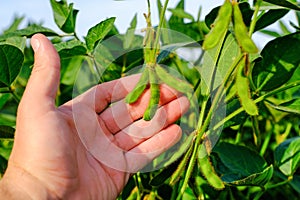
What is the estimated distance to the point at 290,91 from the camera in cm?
171

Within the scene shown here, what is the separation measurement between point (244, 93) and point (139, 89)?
0.25 meters

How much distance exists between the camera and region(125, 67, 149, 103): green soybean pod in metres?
1.13

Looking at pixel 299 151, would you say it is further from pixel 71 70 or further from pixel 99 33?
pixel 71 70

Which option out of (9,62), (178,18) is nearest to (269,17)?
(178,18)

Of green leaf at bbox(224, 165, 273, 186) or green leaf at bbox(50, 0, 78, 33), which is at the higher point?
green leaf at bbox(50, 0, 78, 33)

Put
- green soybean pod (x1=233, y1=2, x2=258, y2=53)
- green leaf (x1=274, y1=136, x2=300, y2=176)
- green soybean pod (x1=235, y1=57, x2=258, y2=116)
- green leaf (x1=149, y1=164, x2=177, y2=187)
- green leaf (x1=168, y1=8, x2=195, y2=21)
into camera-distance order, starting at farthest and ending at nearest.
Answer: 1. green leaf (x1=168, y1=8, x2=195, y2=21)
2. green leaf (x1=274, y1=136, x2=300, y2=176)
3. green leaf (x1=149, y1=164, x2=177, y2=187)
4. green soybean pod (x1=235, y1=57, x2=258, y2=116)
5. green soybean pod (x1=233, y1=2, x2=258, y2=53)

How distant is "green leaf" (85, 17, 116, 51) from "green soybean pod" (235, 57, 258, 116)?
0.30 meters

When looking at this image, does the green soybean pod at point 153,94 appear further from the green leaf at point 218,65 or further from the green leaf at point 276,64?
the green leaf at point 276,64

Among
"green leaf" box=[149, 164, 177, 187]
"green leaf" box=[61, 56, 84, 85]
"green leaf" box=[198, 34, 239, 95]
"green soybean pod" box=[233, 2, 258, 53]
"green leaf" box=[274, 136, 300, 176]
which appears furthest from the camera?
"green leaf" box=[61, 56, 84, 85]

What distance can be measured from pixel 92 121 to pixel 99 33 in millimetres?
202

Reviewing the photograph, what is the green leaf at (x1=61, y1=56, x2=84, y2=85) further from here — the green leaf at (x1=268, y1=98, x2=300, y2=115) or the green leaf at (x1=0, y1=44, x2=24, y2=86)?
the green leaf at (x1=268, y1=98, x2=300, y2=115)

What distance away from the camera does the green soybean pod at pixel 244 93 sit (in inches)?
39.2

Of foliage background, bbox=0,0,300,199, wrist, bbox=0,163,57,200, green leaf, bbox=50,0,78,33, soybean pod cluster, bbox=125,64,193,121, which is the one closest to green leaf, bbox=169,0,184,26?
foliage background, bbox=0,0,300,199

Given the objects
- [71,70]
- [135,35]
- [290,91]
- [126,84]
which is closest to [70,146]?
[126,84]
